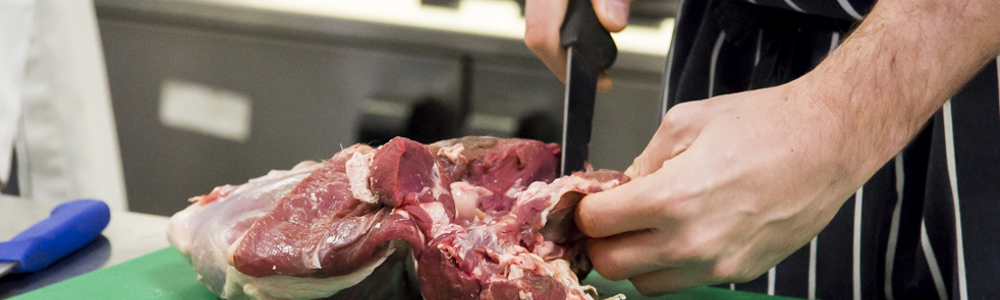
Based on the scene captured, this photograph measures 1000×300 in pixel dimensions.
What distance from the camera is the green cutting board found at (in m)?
1.45

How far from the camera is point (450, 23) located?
12.7 feet

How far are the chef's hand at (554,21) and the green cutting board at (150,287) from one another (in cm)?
60

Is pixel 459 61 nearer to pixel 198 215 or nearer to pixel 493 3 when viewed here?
pixel 493 3

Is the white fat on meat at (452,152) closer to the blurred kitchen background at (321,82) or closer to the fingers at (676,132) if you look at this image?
the fingers at (676,132)

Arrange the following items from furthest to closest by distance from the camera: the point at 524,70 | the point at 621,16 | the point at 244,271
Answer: the point at 524,70
the point at 621,16
the point at 244,271

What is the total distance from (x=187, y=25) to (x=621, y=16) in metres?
3.69

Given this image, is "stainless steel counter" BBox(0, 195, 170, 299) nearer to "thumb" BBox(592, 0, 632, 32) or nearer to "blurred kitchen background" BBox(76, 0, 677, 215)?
"thumb" BBox(592, 0, 632, 32)

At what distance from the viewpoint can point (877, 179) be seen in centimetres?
180

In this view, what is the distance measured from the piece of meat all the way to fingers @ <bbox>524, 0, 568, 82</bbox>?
1.59ft

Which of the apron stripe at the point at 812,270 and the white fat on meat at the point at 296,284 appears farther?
the apron stripe at the point at 812,270

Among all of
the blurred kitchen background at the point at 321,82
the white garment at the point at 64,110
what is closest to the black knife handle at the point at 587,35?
the blurred kitchen background at the point at 321,82

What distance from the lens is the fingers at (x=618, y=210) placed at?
1077 millimetres

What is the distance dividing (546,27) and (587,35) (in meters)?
0.17

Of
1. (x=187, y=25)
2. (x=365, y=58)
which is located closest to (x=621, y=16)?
(x=365, y=58)
